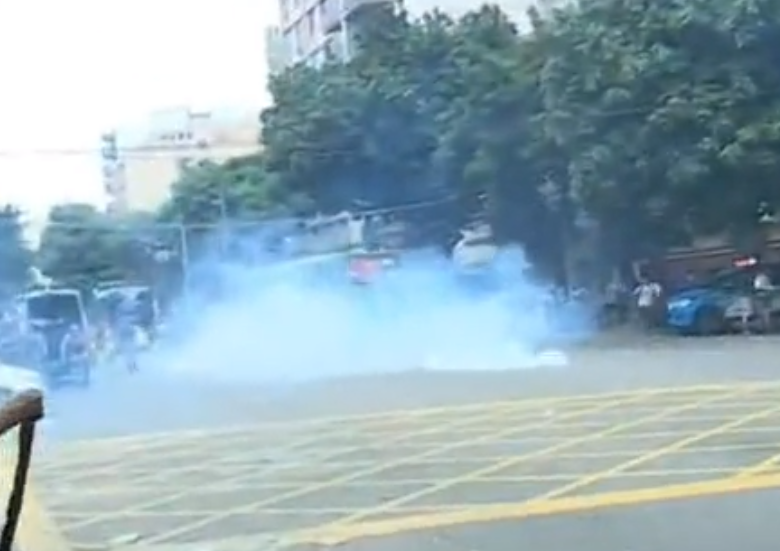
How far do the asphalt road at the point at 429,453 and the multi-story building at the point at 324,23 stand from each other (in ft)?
4.03

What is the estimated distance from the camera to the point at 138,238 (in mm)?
5180

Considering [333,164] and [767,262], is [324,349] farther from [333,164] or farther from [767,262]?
[767,262]

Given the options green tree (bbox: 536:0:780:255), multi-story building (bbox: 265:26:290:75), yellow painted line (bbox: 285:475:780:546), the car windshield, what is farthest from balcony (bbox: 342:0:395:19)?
yellow painted line (bbox: 285:475:780:546)

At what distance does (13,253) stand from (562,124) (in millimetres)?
2691

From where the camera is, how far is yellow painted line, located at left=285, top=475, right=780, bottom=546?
2.71m

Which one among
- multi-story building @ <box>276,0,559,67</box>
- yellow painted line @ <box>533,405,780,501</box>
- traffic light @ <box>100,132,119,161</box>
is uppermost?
multi-story building @ <box>276,0,559,67</box>

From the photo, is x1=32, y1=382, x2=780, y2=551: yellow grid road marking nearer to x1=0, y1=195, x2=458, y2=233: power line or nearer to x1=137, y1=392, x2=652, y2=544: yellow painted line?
x1=137, y1=392, x2=652, y2=544: yellow painted line

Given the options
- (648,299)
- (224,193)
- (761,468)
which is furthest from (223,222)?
(761,468)

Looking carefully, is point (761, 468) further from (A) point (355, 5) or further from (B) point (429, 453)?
(A) point (355, 5)

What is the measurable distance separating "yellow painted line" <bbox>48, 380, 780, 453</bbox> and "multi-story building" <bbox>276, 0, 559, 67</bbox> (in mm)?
1515

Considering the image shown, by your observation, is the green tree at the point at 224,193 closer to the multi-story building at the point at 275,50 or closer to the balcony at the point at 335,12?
the multi-story building at the point at 275,50

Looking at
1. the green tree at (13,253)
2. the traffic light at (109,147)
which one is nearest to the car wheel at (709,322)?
the traffic light at (109,147)

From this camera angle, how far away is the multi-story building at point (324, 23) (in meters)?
5.76

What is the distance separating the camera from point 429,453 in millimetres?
3699
